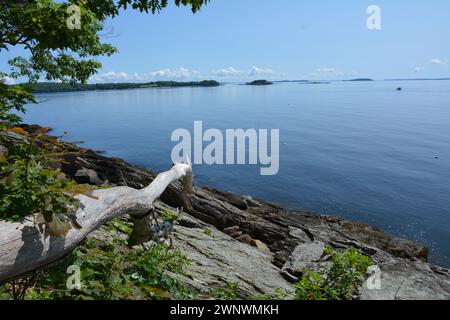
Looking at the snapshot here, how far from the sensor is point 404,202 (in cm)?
2891

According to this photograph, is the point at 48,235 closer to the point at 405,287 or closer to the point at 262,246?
the point at 405,287

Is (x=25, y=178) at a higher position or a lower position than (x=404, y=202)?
higher

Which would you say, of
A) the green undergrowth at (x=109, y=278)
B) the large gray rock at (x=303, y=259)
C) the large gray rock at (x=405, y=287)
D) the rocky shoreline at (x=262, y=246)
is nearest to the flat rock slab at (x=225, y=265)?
the rocky shoreline at (x=262, y=246)

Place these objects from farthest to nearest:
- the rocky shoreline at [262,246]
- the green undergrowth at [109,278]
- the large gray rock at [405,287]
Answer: the rocky shoreline at [262,246], the large gray rock at [405,287], the green undergrowth at [109,278]

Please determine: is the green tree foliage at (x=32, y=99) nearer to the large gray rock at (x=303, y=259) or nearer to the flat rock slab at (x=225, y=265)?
the flat rock slab at (x=225, y=265)

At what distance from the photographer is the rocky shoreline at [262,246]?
10.2 meters

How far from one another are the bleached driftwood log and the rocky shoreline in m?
1.08

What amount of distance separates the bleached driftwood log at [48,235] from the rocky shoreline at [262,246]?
1075mm

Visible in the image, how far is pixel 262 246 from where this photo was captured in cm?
1609

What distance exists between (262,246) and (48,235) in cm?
1220
